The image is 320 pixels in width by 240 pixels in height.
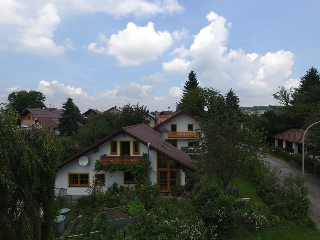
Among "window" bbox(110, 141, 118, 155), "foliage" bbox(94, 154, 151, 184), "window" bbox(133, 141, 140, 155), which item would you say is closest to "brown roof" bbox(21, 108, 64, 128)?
"window" bbox(110, 141, 118, 155)

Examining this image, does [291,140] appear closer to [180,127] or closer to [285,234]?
[180,127]

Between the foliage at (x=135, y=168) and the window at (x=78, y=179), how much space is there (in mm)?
1496

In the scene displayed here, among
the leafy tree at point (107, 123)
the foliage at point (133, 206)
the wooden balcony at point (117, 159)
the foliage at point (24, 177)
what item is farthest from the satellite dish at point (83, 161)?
the leafy tree at point (107, 123)

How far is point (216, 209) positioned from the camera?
9.52 metres

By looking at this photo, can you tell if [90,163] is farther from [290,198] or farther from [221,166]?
[290,198]

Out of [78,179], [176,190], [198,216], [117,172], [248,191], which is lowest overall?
[248,191]

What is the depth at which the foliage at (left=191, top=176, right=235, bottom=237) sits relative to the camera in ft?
31.3

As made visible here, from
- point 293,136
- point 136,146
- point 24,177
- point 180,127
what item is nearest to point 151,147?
point 136,146

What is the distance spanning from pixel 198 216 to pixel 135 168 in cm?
720

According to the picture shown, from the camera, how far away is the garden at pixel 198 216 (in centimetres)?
869

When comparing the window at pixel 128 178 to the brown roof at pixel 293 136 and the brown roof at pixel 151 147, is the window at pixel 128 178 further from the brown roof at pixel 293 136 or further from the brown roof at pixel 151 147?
the brown roof at pixel 293 136

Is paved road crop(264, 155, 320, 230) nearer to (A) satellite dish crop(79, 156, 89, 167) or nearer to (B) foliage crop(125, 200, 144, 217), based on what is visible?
(B) foliage crop(125, 200, 144, 217)

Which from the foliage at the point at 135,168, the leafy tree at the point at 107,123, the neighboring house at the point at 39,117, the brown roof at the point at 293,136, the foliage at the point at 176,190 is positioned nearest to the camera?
the foliage at the point at 135,168

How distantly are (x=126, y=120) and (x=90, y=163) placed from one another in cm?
1736
